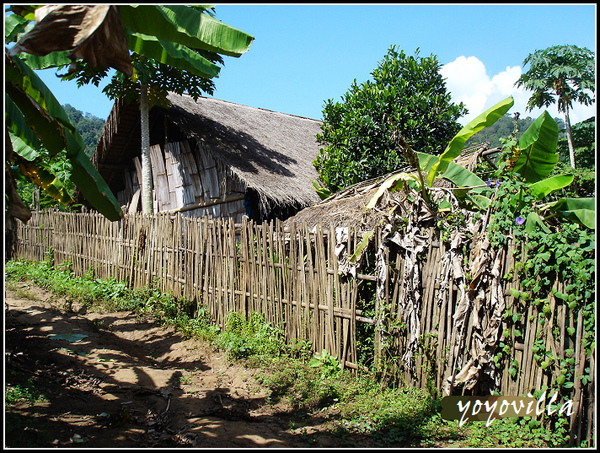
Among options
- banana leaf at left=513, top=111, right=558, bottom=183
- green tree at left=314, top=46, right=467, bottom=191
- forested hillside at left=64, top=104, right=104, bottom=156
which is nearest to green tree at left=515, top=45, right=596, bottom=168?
green tree at left=314, top=46, right=467, bottom=191

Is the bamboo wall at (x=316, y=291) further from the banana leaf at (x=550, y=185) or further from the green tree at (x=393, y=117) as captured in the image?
the green tree at (x=393, y=117)

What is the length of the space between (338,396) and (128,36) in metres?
4.09

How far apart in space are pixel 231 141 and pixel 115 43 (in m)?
8.10

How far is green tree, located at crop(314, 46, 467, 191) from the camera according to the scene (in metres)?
9.16

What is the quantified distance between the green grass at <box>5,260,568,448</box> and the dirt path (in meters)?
0.18

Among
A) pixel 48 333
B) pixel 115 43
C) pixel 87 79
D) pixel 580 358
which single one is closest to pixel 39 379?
pixel 48 333

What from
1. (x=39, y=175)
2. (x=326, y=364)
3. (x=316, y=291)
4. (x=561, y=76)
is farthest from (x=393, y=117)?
(x=561, y=76)

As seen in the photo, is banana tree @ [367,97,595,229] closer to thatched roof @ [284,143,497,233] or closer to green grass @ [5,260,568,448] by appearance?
thatched roof @ [284,143,497,233]

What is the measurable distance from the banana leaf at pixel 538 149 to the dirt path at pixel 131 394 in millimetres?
3322

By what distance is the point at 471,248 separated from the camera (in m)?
4.09

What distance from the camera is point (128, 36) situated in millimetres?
4363

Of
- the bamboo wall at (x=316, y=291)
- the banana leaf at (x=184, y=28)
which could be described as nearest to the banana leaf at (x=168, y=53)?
the banana leaf at (x=184, y=28)

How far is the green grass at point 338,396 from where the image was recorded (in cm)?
361

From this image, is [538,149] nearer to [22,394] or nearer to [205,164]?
[22,394]
